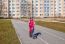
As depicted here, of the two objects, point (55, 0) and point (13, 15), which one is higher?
point (55, 0)

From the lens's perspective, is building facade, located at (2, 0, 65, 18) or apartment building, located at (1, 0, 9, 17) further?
building facade, located at (2, 0, 65, 18)

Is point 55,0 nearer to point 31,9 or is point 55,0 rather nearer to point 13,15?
point 31,9

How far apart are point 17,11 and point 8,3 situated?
23.4ft

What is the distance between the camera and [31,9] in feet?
462

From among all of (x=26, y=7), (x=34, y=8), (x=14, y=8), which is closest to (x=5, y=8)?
(x=14, y=8)

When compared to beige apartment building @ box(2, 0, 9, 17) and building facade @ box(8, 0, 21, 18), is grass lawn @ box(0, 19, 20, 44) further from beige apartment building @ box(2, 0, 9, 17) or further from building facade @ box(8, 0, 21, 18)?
building facade @ box(8, 0, 21, 18)

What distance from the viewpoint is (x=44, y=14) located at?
142000 mm

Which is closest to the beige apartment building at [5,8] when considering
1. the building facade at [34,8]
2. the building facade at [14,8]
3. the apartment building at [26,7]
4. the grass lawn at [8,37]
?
the building facade at [34,8]

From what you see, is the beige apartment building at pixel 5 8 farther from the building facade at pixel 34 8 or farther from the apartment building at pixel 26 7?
the apartment building at pixel 26 7

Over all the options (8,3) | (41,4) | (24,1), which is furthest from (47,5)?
(8,3)

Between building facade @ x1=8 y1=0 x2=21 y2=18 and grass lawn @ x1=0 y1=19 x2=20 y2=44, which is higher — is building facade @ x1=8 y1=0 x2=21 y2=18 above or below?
above

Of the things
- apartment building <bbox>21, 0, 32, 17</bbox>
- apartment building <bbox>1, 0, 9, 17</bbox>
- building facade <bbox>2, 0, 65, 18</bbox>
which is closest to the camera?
apartment building <bbox>1, 0, 9, 17</bbox>

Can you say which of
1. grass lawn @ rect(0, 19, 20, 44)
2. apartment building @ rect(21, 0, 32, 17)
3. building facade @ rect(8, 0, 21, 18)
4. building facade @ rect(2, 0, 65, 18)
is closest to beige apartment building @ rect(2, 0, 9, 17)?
building facade @ rect(2, 0, 65, 18)

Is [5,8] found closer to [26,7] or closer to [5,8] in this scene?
[5,8]
